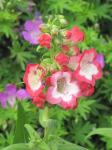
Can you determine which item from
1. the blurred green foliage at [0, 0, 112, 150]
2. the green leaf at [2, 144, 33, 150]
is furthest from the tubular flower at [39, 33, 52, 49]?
the blurred green foliage at [0, 0, 112, 150]

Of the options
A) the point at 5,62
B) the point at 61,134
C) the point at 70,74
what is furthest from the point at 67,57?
the point at 5,62

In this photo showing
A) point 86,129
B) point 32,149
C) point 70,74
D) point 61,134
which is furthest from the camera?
point 86,129

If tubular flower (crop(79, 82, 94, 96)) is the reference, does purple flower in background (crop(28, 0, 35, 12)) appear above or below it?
above

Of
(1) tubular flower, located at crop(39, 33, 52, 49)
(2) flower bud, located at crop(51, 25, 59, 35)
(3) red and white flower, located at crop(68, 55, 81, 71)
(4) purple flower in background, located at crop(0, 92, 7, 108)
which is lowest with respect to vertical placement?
(4) purple flower in background, located at crop(0, 92, 7, 108)

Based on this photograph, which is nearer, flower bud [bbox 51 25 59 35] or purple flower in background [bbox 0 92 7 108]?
flower bud [bbox 51 25 59 35]

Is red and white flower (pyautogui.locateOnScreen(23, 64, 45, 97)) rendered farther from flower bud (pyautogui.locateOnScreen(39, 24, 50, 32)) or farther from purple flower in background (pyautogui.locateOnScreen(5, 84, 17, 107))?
purple flower in background (pyautogui.locateOnScreen(5, 84, 17, 107))

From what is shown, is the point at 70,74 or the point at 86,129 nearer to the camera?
the point at 70,74

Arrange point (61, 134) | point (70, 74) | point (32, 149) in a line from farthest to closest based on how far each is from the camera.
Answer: point (61, 134) → point (32, 149) → point (70, 74)

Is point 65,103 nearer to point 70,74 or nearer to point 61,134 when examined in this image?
point 70,74

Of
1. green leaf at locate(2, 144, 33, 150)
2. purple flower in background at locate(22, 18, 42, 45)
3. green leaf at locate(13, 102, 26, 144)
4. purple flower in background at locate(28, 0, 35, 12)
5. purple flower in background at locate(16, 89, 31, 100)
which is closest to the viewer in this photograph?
green leaf at locate(2, 144, 33, 150)
